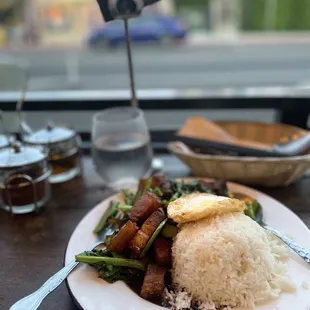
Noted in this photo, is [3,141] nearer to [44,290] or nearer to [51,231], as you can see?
[51,231]

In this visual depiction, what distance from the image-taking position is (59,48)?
11.9ft

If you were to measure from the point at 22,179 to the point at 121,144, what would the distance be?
0.71 feet

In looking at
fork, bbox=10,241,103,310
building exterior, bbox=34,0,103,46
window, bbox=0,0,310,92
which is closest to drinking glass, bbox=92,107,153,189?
fork, bbox=10,241,103,310

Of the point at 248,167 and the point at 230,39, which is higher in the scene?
the point at 248,167

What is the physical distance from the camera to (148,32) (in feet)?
10.3

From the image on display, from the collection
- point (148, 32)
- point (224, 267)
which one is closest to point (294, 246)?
point (224, 267)

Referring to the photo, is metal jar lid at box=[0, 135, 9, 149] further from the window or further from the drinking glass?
the window

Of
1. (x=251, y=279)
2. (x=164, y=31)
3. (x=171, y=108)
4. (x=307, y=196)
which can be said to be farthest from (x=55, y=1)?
(x=251, y=279)

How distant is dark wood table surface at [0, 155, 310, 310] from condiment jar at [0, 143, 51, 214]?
0.02 m

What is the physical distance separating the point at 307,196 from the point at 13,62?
3.27ft

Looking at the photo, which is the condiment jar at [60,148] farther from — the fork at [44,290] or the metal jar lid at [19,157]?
the fork at [44,290]

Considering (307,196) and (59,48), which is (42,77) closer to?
(59,48)

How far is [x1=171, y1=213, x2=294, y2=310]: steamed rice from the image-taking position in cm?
55

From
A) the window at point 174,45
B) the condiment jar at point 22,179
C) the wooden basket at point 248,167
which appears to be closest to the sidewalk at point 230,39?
the window at point 174,45
